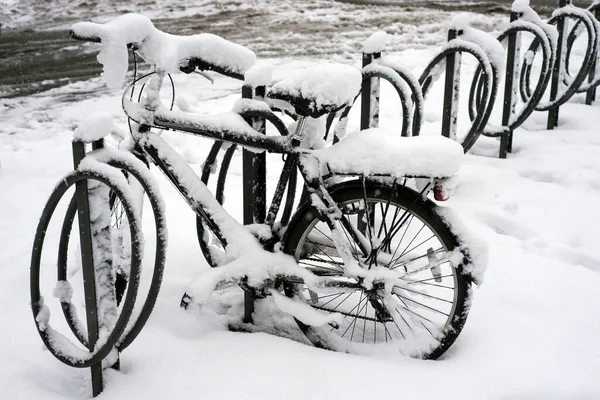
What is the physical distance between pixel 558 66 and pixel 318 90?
4.33 m

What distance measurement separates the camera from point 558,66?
242 inches

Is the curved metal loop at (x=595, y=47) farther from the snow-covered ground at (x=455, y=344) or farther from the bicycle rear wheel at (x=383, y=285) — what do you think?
the bicycle rear wheel at (x=383, y=285)

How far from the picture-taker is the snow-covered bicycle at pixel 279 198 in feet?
8.24

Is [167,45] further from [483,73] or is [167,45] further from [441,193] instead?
[483,73]

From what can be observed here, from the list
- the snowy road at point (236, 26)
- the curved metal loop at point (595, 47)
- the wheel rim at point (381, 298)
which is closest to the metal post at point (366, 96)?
the wheel rim at point (381, 298)

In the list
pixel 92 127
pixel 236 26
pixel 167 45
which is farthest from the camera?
pixel 236 26

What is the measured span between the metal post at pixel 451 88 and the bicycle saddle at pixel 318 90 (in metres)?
2.20

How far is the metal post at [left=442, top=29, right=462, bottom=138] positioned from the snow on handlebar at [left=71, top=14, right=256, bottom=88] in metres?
2.11

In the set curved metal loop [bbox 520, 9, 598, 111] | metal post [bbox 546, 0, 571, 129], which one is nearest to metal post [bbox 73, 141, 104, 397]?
curved metal loop [bbox 520, 9, 598, 111]

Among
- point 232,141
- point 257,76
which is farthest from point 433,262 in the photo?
point 257,76

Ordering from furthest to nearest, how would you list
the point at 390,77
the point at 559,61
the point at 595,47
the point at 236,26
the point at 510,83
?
the point at 236,26 < the point at 595,47 < the point at 559,61 < the point at 510,83 < the point at 390,77

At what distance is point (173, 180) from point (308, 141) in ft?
2.02

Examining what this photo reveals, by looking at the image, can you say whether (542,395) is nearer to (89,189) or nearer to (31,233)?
(89,189)

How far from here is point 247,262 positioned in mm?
2865
